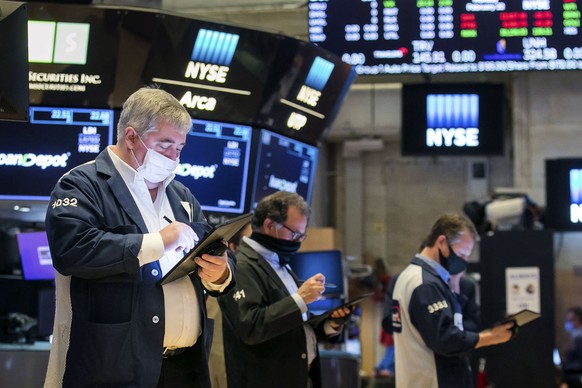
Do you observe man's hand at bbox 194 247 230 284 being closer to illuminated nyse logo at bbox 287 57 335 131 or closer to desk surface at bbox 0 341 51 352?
desk surface at bbox 0 341 51 352

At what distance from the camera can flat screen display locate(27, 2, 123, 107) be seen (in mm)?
7023

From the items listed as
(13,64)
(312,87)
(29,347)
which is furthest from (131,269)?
(312,87)

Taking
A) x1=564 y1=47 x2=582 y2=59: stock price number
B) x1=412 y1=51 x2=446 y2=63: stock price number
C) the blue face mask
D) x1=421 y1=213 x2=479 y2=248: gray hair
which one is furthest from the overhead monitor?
the blue face mask

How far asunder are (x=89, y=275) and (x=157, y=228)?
0.37 metres

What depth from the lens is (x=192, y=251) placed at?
3023 mm

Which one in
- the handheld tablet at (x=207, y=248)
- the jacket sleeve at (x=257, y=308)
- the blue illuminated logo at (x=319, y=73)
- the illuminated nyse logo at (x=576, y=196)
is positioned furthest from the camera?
the illuminated nyse logo at (x=576, y=196)

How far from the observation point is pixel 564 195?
1119 centimetres

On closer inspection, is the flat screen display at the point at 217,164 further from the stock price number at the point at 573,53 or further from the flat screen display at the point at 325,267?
the stock price number at the point at 573,53

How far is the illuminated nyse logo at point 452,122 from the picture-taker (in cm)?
1091

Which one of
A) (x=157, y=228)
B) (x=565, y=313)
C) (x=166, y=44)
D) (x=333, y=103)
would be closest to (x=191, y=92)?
(x=166, y=44)

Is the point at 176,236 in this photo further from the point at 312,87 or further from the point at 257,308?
the point at 312,87

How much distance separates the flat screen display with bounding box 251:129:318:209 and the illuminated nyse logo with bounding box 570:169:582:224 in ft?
13.3

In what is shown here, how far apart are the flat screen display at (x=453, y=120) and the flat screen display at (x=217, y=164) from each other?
3.74 m

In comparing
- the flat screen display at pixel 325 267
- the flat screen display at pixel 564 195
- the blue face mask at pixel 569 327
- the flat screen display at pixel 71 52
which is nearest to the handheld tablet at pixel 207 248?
the flat screen display at pixel 325 267
